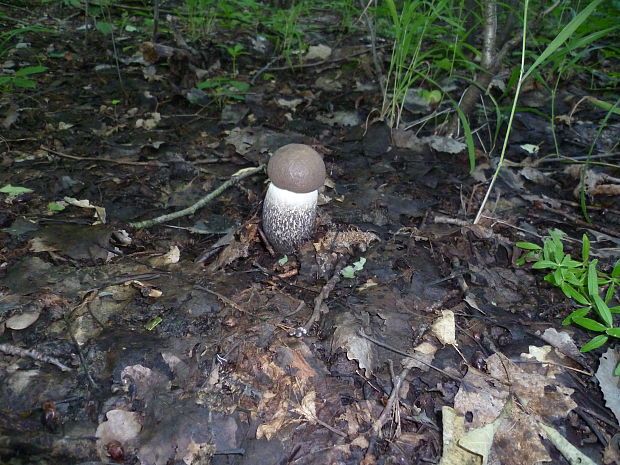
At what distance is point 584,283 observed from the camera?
2.43 metres

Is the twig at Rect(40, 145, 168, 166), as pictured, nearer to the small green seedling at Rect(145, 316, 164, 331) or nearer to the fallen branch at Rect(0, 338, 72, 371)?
the small green seedling at Rect(145, 316, 164, 331)

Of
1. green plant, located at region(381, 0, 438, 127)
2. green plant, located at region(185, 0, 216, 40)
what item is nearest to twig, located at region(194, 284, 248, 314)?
green plant, located at region(381, 0, 438, 127)

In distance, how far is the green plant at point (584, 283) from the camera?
2.11 m

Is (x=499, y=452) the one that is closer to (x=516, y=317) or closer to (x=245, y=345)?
(x=516, y=317)

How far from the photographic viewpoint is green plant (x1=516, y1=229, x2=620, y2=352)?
2.11 meters

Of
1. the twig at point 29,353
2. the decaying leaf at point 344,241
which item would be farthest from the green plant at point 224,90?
the twig at point 29,353

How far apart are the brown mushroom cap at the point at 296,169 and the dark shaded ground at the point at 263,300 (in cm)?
49

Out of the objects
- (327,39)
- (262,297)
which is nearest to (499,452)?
(262,297)

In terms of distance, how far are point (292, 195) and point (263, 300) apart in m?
0.70

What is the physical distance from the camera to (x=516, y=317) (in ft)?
7.82

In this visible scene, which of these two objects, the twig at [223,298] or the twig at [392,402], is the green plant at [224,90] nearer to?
the twig at [223,298]

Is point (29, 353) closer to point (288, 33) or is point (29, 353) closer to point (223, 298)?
point (223, 298)

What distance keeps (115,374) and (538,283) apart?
8.18ft

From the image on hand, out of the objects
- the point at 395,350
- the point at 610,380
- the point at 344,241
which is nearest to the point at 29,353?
the point at 395,350
